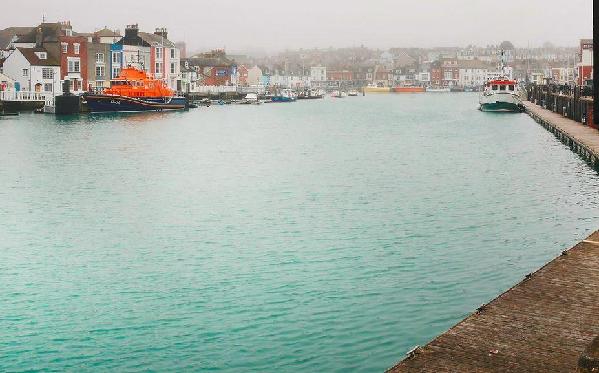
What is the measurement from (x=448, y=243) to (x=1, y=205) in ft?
63.0

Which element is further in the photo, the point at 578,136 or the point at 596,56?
the point at 578,136

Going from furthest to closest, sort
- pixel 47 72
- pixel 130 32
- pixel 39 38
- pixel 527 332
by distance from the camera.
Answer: pixel 130 32 < pixel 39 38 < pixel 47 72 < pixel 527 332

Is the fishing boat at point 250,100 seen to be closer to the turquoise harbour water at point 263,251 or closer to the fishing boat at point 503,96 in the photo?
the fishing boat at point 503,96

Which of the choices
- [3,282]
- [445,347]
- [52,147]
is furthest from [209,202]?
[52,147]

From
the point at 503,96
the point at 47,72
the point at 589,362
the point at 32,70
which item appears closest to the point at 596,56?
the point at 589,362

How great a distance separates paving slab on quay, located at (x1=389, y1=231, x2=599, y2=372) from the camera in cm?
1136

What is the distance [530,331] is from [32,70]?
375 feet

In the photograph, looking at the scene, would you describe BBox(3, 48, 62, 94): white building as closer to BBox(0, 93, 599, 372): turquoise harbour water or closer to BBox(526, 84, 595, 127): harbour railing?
BBox(526, 84, 595, 127): harbour railing

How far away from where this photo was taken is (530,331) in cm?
1284

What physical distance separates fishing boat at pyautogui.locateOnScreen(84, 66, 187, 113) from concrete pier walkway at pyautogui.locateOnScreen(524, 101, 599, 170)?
5627 cm

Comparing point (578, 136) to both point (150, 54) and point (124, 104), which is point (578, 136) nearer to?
point (124, 104)

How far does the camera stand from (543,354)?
38.7ft

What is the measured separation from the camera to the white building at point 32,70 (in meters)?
116

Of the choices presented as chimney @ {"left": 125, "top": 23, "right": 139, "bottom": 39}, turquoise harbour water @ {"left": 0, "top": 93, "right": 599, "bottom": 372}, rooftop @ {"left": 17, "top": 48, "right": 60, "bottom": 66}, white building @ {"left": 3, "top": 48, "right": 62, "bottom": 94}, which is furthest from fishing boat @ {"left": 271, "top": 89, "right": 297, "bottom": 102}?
turquoise harbour water @ {"left": 0, "top": 93, "right": 599, "bottom": 372}
